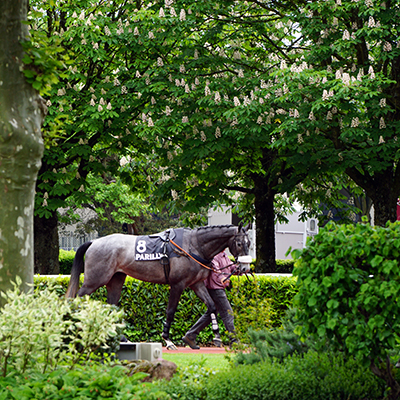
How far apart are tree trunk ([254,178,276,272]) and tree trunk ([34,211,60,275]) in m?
6.70

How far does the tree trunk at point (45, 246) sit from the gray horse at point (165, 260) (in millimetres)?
8514

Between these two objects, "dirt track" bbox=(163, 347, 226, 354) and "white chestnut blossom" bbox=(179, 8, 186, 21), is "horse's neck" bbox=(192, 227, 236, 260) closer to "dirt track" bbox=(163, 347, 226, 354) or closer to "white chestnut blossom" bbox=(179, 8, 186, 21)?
"dirt track" bbox=(163, 347, 226, 354)

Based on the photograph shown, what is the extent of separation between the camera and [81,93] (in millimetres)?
17859

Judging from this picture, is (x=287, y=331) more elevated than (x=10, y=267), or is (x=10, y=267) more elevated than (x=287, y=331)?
(x=10, y=267)

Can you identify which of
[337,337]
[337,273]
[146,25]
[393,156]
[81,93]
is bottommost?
[337,337]

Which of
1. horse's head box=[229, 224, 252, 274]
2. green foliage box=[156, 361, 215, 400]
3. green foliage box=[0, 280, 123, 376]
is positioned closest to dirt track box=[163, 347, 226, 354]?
horse's head box=[229, 224, 252, 274]

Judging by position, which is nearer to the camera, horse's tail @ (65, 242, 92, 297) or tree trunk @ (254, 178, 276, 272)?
horse's tail @ (65, 242, 92, 297)

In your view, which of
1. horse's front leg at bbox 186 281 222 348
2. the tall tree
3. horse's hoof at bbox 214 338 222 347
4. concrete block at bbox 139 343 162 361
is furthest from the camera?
the tall tree

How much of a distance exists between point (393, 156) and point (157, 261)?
7.03m

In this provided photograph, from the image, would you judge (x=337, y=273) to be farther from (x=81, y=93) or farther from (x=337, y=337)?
(x=81, y=93)

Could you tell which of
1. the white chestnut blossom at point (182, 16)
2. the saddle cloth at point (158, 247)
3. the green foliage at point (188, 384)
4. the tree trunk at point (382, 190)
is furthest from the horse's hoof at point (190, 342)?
the white chestnut blossom at point (182, 16)

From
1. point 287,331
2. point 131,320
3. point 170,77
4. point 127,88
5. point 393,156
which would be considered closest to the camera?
point 287,331

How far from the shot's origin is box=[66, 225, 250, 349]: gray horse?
11008 millimetres

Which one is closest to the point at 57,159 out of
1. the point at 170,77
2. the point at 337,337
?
the point at 170,77
